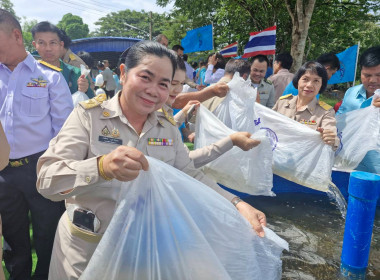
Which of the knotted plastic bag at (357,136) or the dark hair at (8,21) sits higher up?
the dark hair at (8,21)

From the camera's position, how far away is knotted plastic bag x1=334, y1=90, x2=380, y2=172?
2.72 metres

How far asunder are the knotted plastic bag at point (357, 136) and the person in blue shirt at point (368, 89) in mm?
37

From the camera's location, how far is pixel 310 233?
2508mm

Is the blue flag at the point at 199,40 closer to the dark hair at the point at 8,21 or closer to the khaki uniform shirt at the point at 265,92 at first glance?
the khaki uniform shirt at the point at 265,92

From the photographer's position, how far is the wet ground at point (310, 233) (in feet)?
6.70

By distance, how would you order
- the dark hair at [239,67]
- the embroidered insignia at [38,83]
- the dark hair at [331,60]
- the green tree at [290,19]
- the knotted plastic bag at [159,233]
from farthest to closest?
the green tree at [290,19], the dark hair at [331,60], the dark hair at [239,67], the embroidered insignia at [38,83], the knotted plastic bag at [159,233]

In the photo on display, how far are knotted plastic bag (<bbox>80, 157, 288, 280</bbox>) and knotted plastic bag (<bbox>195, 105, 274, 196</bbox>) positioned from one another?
1378 millimetres

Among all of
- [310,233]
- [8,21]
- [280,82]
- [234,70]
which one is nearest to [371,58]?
[234,70]

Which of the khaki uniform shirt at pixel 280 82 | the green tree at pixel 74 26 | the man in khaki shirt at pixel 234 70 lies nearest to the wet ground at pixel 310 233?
the man in khaki shirt at pixel 234 70

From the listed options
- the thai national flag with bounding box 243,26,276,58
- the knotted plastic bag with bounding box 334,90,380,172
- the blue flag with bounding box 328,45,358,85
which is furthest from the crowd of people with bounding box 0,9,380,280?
the thai national flag with bounding box 243,26,276,58

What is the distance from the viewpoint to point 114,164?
938mm

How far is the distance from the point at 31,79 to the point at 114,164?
51.1 inches

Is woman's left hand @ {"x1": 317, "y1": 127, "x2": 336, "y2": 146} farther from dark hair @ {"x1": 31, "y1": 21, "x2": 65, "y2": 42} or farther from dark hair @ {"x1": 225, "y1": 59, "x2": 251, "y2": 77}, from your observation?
dark hair @ {"x1": 31, "y1": 21, "x2": 65, "y2": 42}

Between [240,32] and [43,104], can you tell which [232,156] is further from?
[240,32]
